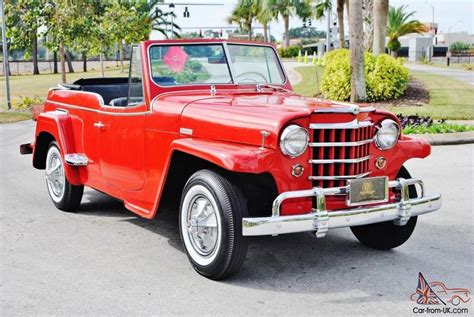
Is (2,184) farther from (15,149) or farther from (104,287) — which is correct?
(104,287)

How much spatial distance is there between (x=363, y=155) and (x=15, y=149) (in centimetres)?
836

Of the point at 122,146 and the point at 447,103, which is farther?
the point at 447,103

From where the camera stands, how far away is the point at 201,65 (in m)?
5.68

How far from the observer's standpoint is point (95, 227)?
6062 mm

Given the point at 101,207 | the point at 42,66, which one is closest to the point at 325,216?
the point at 101,207

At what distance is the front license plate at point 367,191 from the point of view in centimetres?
443

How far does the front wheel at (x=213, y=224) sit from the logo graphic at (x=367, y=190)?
0.87m

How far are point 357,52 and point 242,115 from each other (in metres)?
10.8

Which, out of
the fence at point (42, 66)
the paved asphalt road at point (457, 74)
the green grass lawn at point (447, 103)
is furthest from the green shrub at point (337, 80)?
the fence at point (42, 66)

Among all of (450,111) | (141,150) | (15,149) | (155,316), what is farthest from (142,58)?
(450,111)

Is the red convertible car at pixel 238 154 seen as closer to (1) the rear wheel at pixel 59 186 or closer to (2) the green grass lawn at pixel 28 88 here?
(1) the rear wheel at pixel 59 186

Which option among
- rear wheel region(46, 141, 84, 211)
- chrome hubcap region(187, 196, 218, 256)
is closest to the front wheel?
chrome hubcap region(187, 196, 218, 256)

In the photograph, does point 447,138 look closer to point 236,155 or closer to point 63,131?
point 63,131

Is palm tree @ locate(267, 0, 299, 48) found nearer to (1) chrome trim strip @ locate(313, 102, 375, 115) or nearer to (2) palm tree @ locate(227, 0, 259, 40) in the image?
(2) palm tree @ locate(227, 0, 259, 40)
